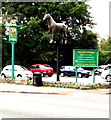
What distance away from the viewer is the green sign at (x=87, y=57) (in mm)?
20344

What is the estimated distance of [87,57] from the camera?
20.4 meters

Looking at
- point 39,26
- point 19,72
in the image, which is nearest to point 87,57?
point 19,72

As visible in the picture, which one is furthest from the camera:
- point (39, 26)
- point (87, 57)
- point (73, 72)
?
point (39, 26)

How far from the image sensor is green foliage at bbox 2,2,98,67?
42.1m

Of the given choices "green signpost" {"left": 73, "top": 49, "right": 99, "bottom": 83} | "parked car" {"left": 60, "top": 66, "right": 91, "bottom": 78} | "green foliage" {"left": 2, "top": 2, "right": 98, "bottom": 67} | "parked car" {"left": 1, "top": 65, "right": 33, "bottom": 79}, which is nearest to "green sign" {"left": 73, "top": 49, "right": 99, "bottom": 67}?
"green signpost" {"left": 73, "top": 49, "right": 99, "bottom": 83}

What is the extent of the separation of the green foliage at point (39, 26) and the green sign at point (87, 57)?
2051 cm

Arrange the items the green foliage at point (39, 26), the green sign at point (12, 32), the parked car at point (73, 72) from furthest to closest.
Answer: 1. the green foliage at point (39, 26)
2. the parked car at point (73, 72)
3. the green sign at point (12, 32)

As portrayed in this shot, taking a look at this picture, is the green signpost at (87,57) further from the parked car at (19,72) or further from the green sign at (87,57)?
the parked car at (19,72)

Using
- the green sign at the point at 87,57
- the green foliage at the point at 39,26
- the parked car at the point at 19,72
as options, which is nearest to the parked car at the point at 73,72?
the parked car at the point at 19,72

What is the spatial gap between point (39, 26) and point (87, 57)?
73.3 ft

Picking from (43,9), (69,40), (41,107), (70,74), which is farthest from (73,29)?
(41,107)

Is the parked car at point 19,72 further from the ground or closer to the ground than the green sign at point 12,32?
closer to the ground

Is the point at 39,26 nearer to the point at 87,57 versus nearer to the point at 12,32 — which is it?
the point at 12,32

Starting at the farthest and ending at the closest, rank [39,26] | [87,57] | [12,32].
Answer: [39,26] < [12,32] < [87,57]
